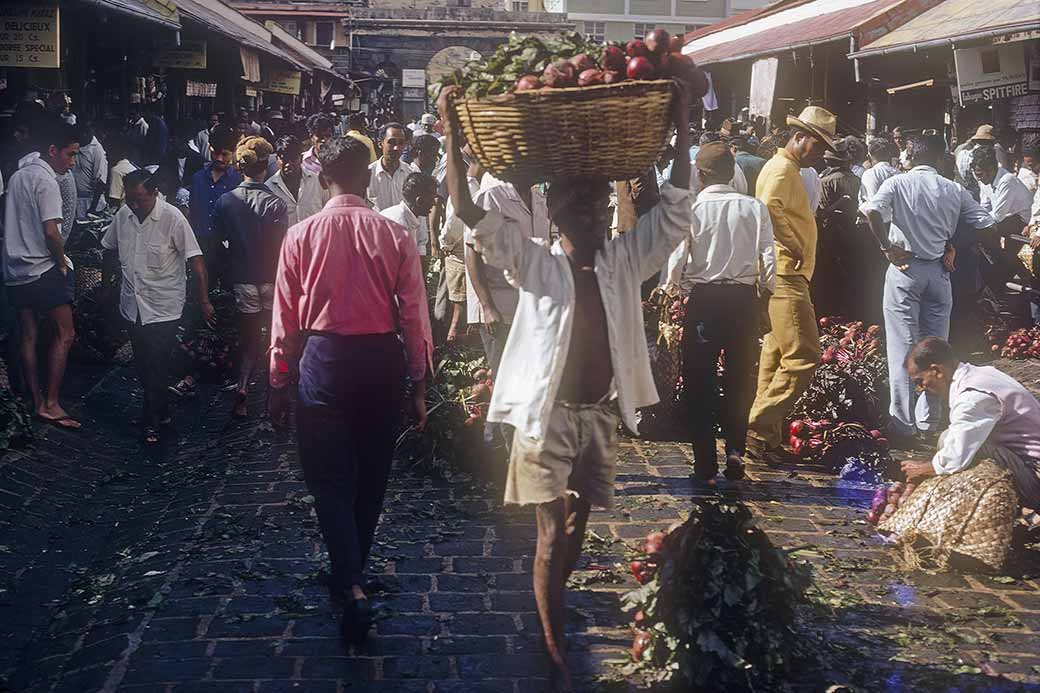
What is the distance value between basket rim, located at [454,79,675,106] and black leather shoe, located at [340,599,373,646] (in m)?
2.19

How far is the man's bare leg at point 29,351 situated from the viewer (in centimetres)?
888

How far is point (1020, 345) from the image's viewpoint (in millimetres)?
12031

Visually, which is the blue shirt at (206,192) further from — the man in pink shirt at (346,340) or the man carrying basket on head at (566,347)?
the man carrying basket on head at (566,347)

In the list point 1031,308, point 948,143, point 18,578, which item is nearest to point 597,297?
point 18,578

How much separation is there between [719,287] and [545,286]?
2801mm

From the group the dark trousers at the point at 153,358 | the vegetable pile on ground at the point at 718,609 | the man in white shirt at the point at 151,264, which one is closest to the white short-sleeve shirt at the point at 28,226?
the man in white shirt at the point at 151,264

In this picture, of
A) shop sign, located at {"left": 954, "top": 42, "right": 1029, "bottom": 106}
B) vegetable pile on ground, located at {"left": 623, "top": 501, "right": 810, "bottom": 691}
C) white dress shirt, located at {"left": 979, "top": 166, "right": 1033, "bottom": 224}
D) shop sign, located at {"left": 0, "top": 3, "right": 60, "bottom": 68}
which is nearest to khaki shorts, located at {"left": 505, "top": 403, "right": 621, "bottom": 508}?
vegetable pile on ground, located at {"left": 623, "top": 501, "right": 810, "bottom": 691}

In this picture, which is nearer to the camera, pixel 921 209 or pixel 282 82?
pixel 921 209

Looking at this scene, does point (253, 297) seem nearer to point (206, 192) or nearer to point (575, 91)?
point (206, 192)

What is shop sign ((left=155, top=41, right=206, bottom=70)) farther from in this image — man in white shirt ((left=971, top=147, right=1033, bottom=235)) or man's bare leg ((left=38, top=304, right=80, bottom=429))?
man in white shirt ((left=971, top=147, right=1033, bottom=235))

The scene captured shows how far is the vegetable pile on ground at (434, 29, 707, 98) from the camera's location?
449 cm

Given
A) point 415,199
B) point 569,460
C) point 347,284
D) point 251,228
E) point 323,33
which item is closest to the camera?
point 569,460

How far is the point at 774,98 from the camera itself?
20.1 metres

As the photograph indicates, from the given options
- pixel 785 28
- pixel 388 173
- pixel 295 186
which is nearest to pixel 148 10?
pixel 295 186
